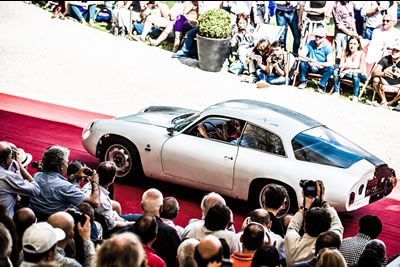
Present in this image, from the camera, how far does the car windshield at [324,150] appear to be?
30.6ft

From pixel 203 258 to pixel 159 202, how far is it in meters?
1.88

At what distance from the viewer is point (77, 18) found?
20.5 m

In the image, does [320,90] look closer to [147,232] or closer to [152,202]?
[152,202]

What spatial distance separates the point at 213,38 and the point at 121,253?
12305mm

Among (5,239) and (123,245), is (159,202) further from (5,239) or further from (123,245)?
(123,245)

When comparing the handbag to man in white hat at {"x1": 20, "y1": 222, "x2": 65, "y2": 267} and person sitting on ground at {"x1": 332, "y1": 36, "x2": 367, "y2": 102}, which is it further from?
man in white hat at {"x1": 20, "y1": 222, "x2": 65, "y2": 267}

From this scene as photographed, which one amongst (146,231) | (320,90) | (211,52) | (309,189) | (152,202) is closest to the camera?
(146,231)

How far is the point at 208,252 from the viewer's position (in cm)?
537

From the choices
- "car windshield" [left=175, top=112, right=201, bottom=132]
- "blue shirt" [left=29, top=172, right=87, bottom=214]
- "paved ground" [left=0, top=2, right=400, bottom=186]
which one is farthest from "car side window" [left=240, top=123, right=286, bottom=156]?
"paved ground" [left=0, top=2, right=400, bottom=186]

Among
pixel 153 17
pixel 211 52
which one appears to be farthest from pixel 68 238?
pixel 153 17

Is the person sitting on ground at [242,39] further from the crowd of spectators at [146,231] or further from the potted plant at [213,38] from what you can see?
the crowd of spectators at [146,231]

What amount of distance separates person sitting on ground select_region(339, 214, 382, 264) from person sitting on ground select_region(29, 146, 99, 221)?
111 inches

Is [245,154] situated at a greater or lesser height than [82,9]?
greater

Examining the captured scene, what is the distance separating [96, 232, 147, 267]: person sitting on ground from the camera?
4520 millimetres
